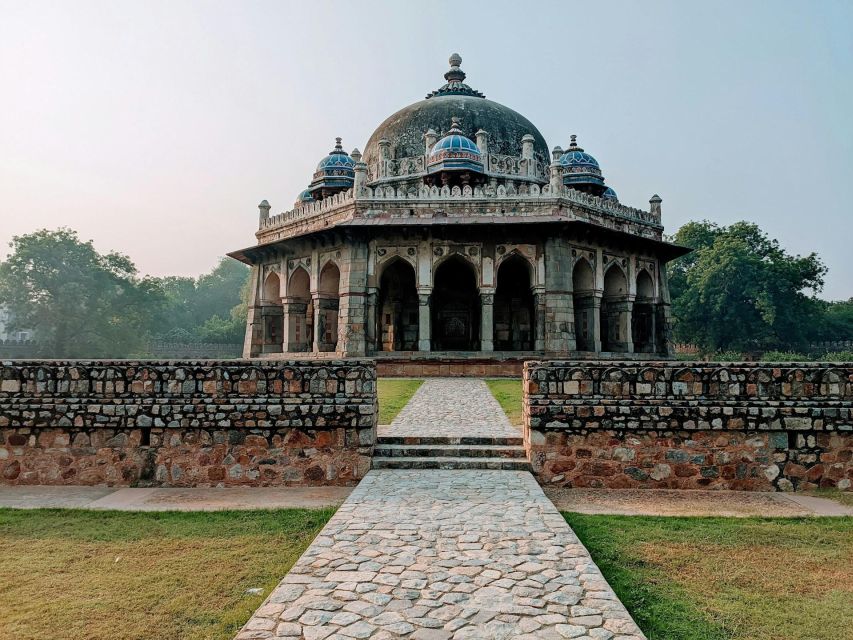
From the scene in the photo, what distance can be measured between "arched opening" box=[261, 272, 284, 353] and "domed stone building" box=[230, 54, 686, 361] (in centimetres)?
5

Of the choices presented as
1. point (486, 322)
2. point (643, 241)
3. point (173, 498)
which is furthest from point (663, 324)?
point (173, 498)

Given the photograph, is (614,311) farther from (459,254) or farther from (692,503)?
(692,503)

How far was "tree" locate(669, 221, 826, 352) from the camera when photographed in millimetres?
29609

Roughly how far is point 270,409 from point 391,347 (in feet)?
48.8

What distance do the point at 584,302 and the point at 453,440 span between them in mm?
13523

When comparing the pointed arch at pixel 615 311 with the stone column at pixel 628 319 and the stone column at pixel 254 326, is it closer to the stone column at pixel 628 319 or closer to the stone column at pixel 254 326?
the stone column at pixel 628 319

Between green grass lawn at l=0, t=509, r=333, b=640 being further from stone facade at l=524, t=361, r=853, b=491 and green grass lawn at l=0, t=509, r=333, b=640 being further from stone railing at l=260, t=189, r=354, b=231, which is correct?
stone railing at l=260, t=189, r=354, b=231

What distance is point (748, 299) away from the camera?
30375 mm

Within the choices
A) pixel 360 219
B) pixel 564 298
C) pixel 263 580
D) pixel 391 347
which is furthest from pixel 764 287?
pixel 263 580

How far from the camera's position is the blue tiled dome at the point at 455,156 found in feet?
61.5

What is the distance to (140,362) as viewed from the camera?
6.39 m

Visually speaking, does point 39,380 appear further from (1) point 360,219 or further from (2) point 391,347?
(2) point 391,347

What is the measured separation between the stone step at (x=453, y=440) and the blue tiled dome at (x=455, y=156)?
13.2 meters

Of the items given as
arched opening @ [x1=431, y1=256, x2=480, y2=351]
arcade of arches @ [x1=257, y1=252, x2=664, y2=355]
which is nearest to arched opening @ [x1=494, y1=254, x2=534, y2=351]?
arcade of arches @ [x1=257, y1=252, x2=664, y2=355]
